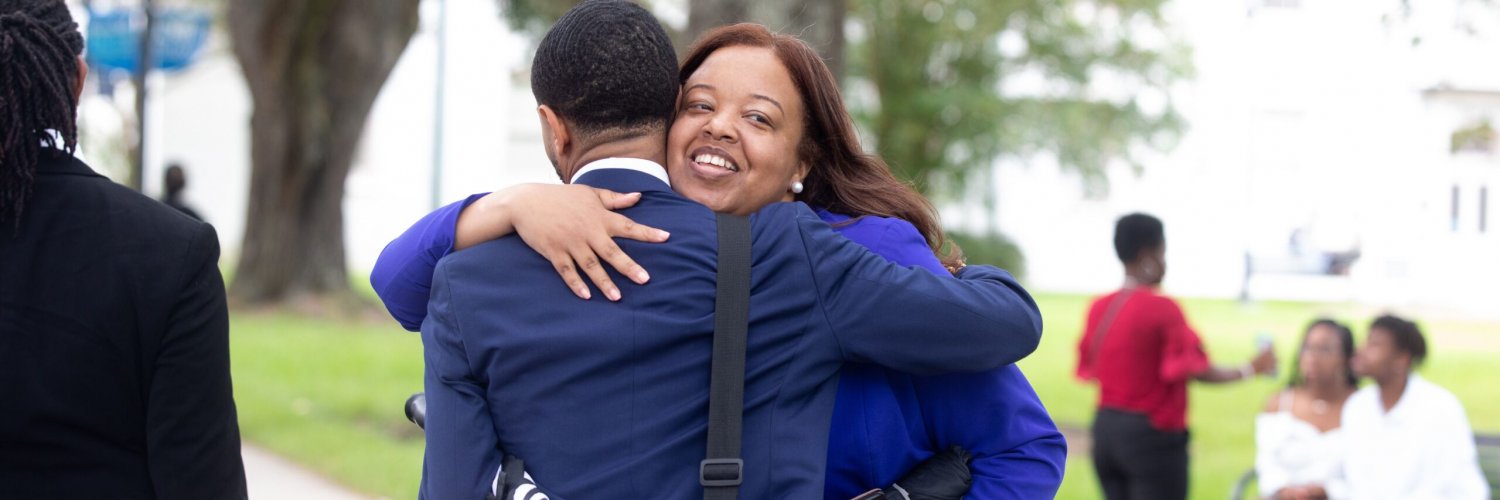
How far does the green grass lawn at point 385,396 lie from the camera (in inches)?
340

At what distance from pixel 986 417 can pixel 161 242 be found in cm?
135

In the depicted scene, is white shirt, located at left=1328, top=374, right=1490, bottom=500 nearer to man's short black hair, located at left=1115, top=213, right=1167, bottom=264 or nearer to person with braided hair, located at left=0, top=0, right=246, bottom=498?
man's short black hair, located at left=1115, top=213, right=1167, bottom=264

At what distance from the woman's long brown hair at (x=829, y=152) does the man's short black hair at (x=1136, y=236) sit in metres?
4.20

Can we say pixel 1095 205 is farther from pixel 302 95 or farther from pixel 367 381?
pixel 367 381

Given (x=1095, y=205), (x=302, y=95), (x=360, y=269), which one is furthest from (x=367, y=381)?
(x=1095, y=205)

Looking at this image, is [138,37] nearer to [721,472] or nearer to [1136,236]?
[1136,236]

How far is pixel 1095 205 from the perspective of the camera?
33.8 metres

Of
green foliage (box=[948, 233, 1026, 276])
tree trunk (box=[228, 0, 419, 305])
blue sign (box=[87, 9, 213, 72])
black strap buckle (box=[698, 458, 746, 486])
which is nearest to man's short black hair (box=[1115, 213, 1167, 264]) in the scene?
black strap buckle (box=[698, 458, 746, 486])

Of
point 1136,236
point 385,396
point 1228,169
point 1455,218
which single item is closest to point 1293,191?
point 1228,169

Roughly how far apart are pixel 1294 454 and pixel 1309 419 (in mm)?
251

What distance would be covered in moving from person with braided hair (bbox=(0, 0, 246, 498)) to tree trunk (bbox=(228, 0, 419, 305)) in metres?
14.1

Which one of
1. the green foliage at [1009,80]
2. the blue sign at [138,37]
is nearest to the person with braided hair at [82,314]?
the blue sign at [138,37]

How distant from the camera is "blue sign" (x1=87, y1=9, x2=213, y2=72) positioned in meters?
16.2

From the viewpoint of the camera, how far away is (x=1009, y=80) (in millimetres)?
26203
